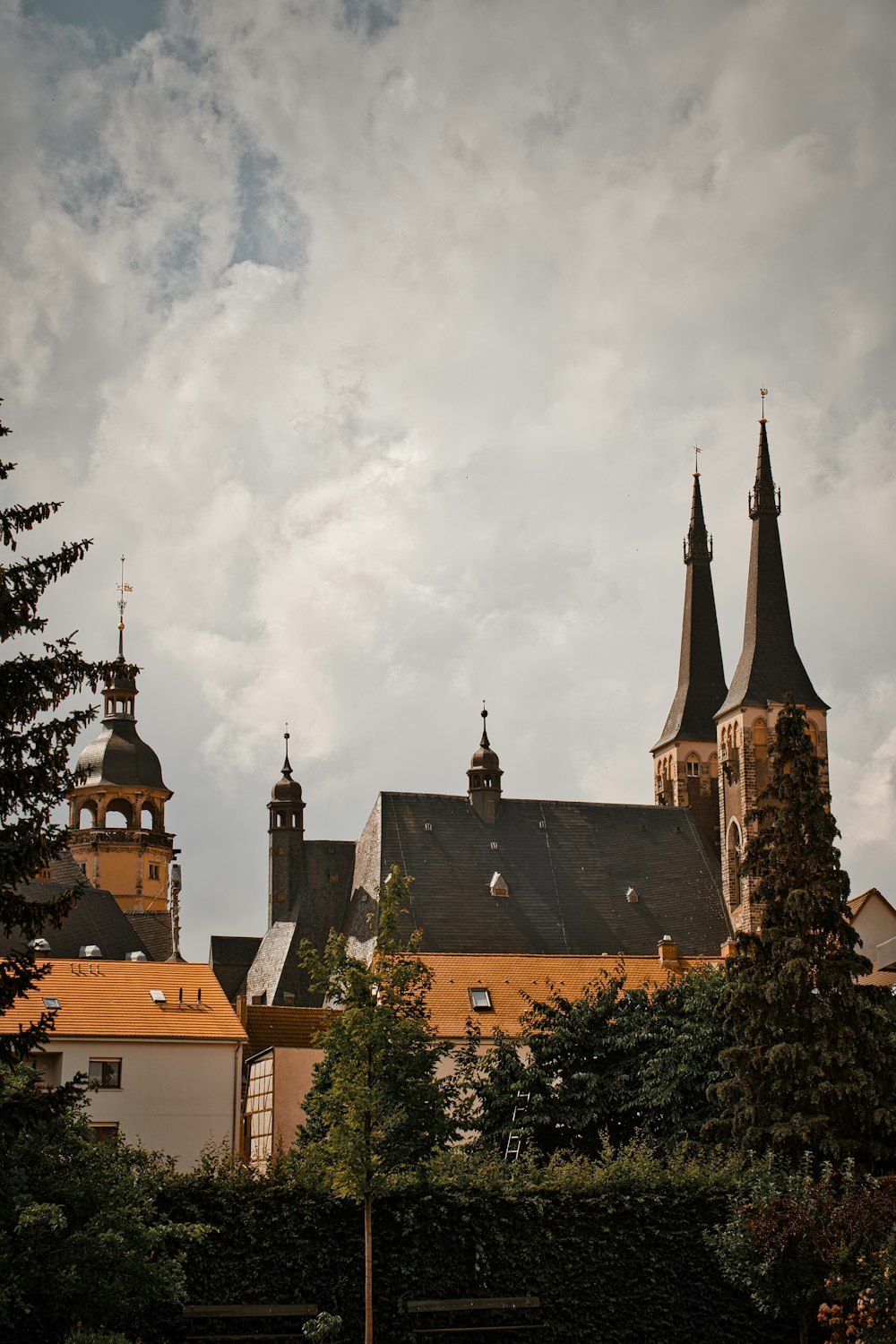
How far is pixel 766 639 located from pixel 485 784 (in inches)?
545

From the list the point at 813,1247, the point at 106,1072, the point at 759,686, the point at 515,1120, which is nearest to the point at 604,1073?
the point at 515,1120

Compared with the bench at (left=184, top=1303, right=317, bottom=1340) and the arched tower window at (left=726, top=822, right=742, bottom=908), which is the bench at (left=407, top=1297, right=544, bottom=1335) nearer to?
the bench at (left=184, top=1303, right=317, bottom=1340)

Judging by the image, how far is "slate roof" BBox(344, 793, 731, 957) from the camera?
205 feet

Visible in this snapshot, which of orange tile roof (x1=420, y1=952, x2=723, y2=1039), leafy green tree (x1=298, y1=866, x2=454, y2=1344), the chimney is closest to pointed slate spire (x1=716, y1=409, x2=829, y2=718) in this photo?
the chimney

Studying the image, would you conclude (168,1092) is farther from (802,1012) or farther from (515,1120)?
(802,1012)

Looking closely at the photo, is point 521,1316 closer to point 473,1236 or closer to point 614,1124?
point 473,1236

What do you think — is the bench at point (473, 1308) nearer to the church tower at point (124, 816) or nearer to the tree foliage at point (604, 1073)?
the tree foliage at point (604, 1073)

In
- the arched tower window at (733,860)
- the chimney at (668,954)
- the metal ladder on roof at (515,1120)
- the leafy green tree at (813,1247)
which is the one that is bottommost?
the leafy green tree at (813,1247)

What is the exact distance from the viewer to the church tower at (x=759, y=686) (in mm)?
69938

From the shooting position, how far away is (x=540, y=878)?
2569 inches

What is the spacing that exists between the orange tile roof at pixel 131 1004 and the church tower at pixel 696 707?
33.2 m

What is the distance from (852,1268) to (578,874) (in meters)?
41.6

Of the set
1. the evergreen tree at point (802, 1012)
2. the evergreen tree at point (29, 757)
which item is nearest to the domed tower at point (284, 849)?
the evergreen tree at point (802, 1012)

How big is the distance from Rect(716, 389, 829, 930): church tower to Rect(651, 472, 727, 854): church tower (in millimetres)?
2351
